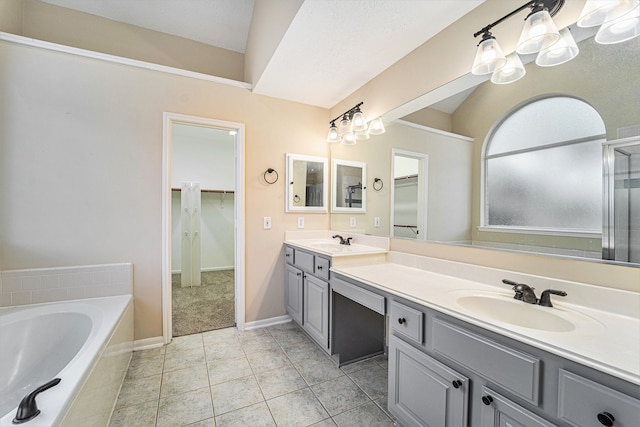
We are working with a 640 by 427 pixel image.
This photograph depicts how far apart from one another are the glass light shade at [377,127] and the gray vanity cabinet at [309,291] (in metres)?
1.22

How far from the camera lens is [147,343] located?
7.62 feet

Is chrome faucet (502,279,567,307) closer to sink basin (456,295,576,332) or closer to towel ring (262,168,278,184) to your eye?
sink basin (456,295,576,332)

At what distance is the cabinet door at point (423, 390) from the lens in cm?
109

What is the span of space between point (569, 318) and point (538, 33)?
1.22 meters

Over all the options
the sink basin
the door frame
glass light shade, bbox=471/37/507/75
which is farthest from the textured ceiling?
the sink basin

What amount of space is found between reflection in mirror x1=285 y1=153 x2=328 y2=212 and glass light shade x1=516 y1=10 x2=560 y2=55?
6.76ft

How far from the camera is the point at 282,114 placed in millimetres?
2850

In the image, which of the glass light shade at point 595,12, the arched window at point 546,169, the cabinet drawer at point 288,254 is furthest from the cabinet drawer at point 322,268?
the glass light shade at point 595,12

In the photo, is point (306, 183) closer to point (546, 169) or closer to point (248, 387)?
point (248, 387)

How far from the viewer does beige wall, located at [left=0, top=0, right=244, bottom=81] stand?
2.23m


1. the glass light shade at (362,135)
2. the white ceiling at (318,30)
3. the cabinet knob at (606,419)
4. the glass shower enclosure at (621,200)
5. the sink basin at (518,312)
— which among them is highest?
the white ceiling at (318,30)

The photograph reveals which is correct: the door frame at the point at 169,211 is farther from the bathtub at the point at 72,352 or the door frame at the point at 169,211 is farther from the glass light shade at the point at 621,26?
the glass light shade at the point at 621,26

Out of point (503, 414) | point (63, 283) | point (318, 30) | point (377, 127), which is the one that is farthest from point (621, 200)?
point (63, 283)

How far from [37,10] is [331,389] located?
394 cm
